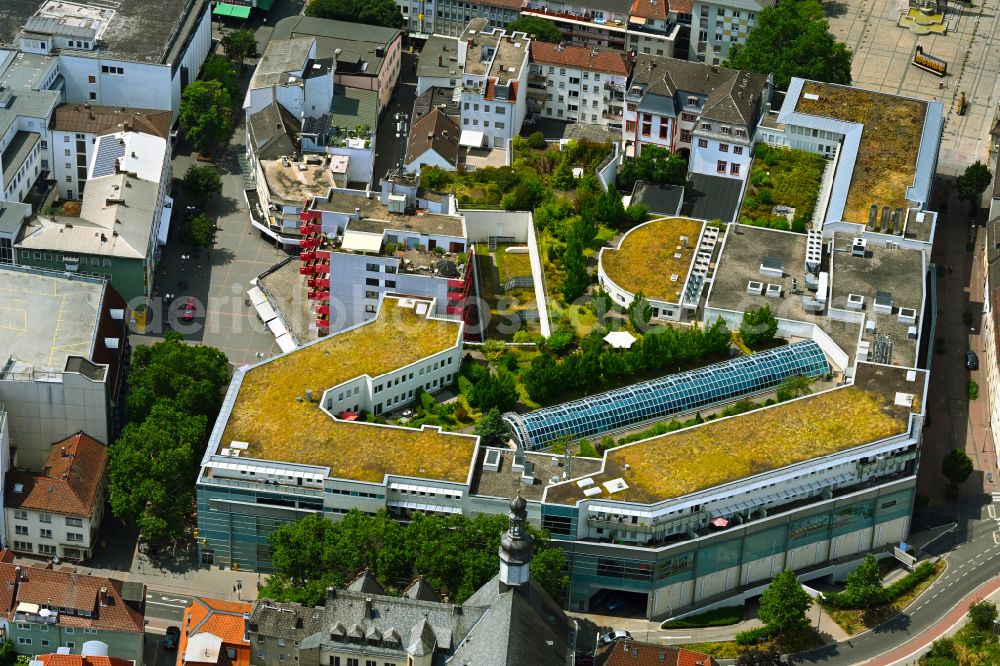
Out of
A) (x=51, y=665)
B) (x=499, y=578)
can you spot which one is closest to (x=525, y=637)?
(x=499, y=578)

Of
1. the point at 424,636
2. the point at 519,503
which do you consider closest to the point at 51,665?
the point at 424,636

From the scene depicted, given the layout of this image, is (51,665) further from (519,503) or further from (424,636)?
(519,503)

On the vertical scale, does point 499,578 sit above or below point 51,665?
above

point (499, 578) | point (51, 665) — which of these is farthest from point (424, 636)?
point (51, 665)

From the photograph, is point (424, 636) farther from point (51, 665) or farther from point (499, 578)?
point (51, 665)

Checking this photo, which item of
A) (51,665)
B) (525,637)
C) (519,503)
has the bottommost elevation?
(51,665)

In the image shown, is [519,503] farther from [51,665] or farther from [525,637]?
[51,665]
